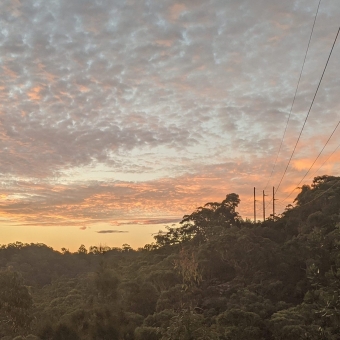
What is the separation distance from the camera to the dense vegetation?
21750mm

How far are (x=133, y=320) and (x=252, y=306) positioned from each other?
9.35 metres

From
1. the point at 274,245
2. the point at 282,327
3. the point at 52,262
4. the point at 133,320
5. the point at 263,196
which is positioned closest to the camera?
the point at 282,327

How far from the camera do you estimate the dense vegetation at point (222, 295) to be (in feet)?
71.4

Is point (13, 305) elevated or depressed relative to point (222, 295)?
depressed

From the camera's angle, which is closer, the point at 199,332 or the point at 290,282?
the point at 199,332

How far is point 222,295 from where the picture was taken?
29.7 meters

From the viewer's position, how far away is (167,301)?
2953 centimetres

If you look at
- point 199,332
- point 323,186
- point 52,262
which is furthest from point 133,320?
point 52,262

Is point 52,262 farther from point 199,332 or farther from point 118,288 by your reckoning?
point 199,332

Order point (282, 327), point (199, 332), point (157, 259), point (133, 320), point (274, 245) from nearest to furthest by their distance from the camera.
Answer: point (199, 332)
point (282, 327)
point (133, 320)
point (274, 245)
point (157, 259)

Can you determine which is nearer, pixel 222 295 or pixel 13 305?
pixel 13 305

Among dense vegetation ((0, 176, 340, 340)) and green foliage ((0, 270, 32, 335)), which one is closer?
dense vegetation ((0, 176, 340, 340))

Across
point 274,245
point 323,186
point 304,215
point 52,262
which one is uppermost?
point 323,186

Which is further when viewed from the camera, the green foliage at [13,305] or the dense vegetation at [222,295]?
the green foliage at [13,305]
